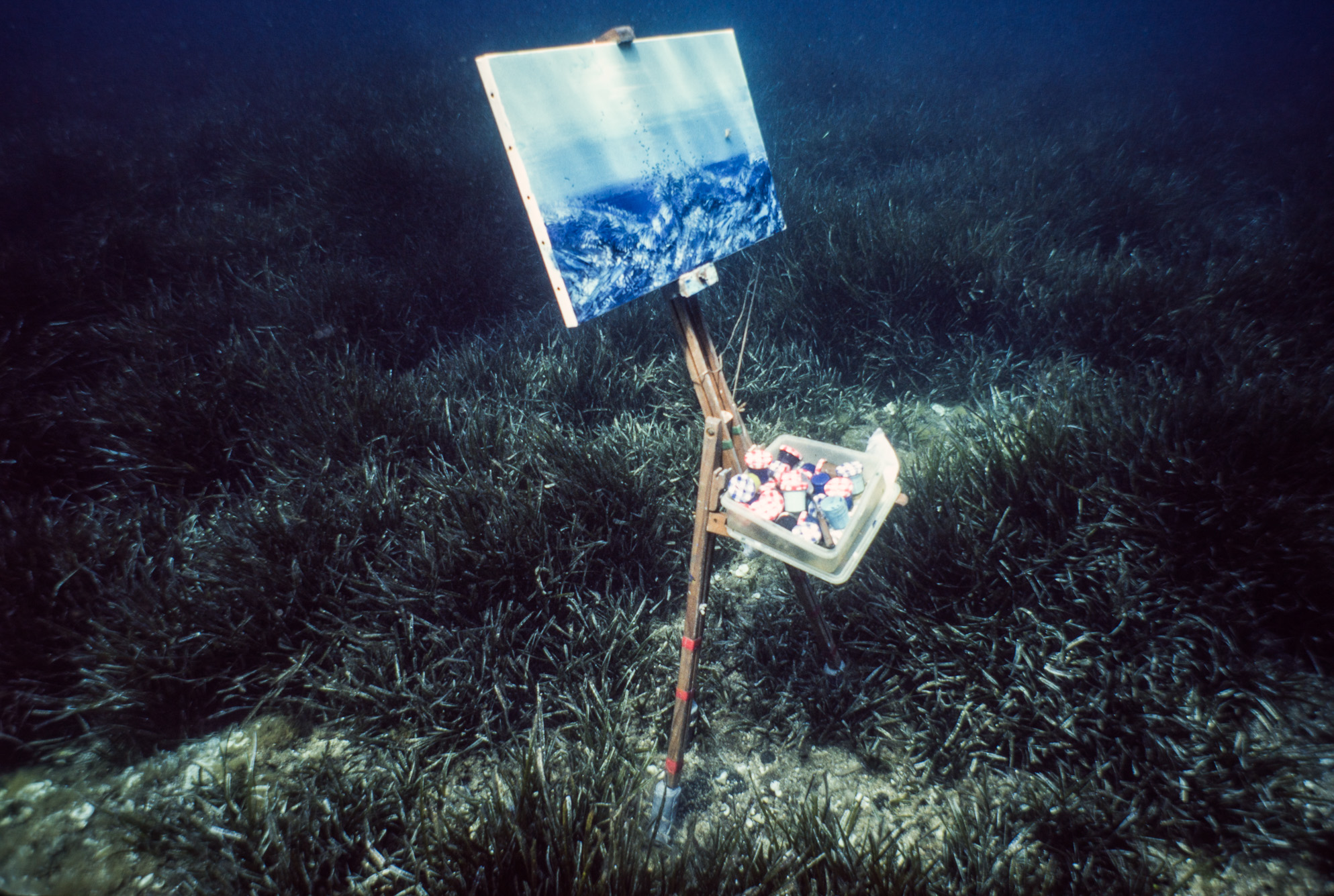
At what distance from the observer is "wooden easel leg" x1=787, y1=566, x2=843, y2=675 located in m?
1.64

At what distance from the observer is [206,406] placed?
113 inches

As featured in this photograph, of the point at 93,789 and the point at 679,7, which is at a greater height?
the point at 679,7

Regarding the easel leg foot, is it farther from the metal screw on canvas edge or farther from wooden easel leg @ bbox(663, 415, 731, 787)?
the metal screw on canvas edge

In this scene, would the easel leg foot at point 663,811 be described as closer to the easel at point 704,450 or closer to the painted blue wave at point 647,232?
the easel at point 704,450

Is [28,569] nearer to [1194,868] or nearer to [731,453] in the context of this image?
[731,453]

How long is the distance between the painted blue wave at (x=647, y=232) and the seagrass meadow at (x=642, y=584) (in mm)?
1368

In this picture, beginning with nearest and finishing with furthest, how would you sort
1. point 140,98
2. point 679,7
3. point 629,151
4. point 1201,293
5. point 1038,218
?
point 629,151 < point 1201,293 < point 1038,218 < point 140,98 < point 679,7

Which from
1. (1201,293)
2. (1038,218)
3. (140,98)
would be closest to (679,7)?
(140,98)

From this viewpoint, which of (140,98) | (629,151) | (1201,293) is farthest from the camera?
(140,98)

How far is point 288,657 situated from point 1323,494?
3.95 metres

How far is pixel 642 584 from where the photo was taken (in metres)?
2.36

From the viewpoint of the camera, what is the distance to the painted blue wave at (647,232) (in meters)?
1.14

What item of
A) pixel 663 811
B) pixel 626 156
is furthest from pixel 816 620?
pixel 626 156

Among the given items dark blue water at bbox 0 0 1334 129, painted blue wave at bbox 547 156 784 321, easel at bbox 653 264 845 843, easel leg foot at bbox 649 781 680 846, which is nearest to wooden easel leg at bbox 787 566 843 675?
easel at bbox 653 264 845 843
